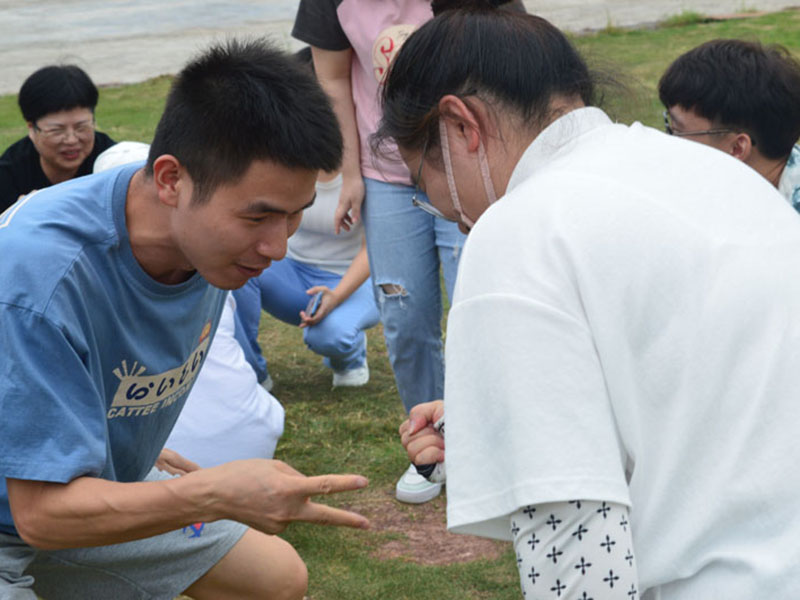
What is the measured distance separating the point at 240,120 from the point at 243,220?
0.64 feet

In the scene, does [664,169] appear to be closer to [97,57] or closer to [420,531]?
[420,531]

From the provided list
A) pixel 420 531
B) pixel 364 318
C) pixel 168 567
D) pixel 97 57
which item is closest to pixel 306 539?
pixel 420 531

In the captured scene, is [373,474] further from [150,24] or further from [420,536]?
[150,24]

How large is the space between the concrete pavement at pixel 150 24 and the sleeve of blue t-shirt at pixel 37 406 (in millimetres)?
10596

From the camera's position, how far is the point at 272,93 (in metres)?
2.23

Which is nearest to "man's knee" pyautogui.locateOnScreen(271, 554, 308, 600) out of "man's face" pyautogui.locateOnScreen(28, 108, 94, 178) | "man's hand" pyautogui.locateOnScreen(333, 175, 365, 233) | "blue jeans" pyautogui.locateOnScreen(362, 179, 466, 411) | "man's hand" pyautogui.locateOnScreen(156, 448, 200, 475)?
"man's hand" pyautogui.locateOnScreen(156, 448, 200, 475)

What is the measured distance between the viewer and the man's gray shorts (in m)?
2.54

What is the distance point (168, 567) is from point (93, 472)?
654 mm

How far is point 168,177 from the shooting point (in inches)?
87.1

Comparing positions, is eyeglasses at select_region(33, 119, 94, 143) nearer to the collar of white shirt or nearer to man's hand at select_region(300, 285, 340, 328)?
man's hand at select_region(300, 285, 340, 328)

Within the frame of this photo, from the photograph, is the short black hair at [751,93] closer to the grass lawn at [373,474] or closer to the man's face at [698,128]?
the man's face at [698,128]

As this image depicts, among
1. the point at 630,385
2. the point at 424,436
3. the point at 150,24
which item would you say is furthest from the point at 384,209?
the point at 150,24

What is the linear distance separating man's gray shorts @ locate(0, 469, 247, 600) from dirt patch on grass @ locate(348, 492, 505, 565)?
1.01 metres

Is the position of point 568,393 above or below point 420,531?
above
